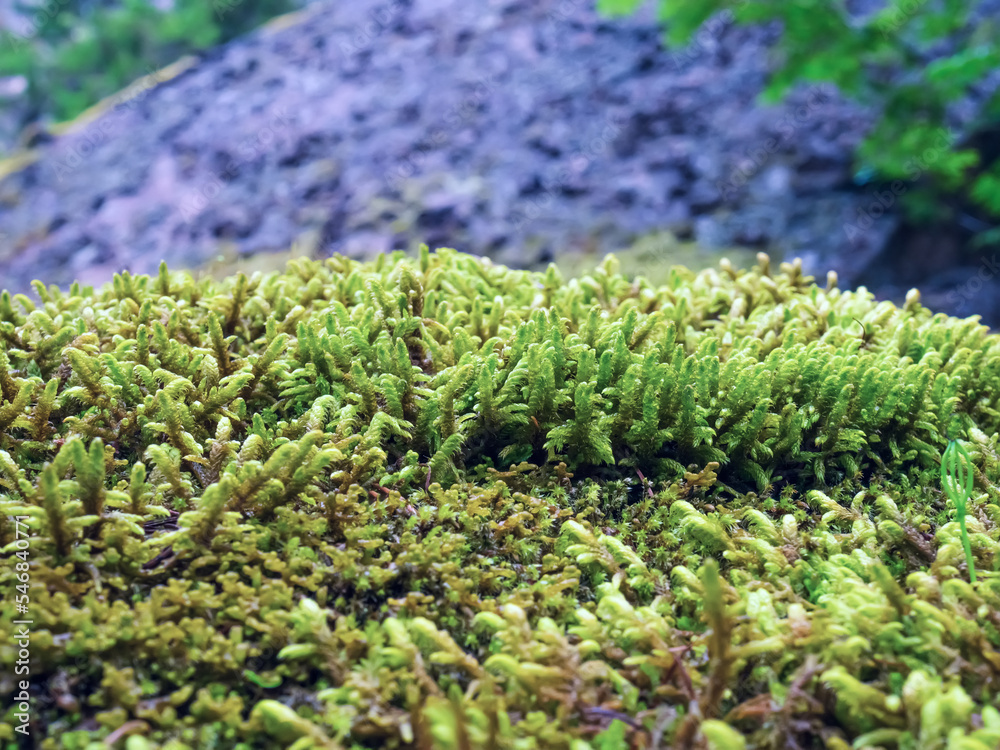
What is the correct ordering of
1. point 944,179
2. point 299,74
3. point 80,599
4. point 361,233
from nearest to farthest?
point 80,599, point 944,179, point 361,233, point 299,74

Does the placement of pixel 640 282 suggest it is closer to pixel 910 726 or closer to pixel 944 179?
pixel 910 726

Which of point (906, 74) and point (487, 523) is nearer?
point (487, 523)

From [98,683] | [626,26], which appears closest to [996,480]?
[98,683]

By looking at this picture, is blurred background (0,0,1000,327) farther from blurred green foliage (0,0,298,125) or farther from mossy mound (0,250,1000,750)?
mossy mound (0,250,1000,750)

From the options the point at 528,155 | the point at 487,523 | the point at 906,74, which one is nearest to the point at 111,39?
the point at 528,155

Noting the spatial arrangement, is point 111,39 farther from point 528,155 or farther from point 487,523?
point 487,523

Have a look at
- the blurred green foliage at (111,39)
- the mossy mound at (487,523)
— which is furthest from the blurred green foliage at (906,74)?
the blurred green foliage at (111,39)
